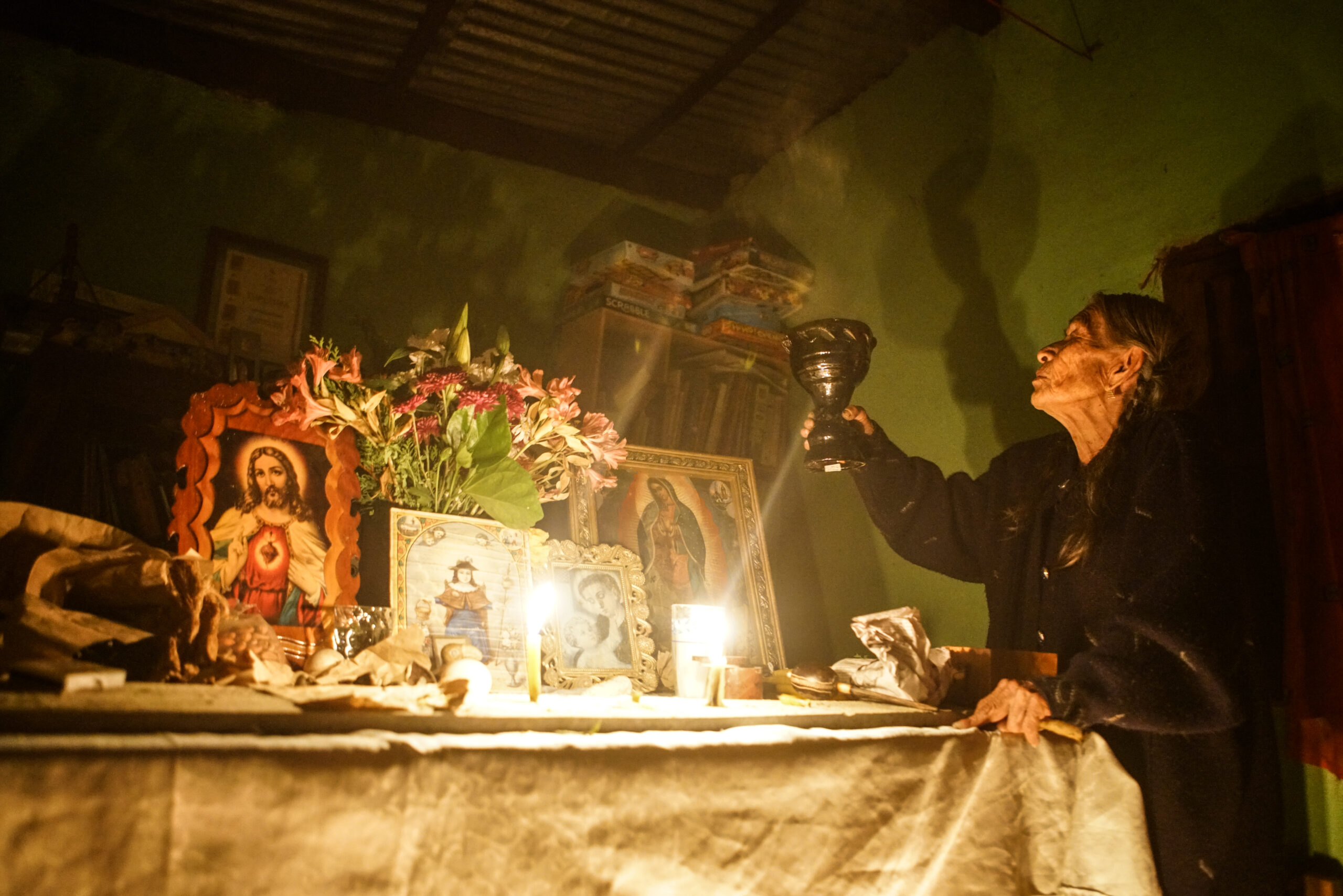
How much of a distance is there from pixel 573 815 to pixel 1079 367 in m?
1.42

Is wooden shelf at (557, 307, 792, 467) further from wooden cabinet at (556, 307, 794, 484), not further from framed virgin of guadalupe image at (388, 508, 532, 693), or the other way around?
framed virgin of guadalupe image at (388, 508, 532, 693)

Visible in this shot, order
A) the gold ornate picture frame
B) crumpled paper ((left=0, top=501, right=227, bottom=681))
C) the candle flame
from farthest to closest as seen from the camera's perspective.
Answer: the gold ornate picture frame < the candle flame < crumpled paper ((left=0, top=501, right=227, bottom=681))

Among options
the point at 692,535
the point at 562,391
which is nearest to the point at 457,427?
the point at 562,391

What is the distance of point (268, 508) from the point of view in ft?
5.07

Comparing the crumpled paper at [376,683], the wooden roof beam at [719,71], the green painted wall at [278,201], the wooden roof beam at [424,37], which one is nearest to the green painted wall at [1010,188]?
the wooden roof beam at [719,71]

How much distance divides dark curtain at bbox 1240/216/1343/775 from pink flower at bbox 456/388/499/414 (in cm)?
166

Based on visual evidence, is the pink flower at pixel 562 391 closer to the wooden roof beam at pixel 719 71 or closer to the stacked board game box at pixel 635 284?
the stacked board game box at pixel 635 284

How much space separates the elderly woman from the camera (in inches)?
53.7

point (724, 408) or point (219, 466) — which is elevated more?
point (724, 408)

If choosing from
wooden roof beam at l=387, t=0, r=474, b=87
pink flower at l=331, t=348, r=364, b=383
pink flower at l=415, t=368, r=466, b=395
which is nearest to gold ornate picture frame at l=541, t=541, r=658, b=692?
pink flower at l=415, t=368, r=466, b=395

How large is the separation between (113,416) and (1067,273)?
256 cm

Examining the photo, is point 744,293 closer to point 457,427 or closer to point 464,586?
point 457,427

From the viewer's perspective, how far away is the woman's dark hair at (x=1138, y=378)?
67.3 inches

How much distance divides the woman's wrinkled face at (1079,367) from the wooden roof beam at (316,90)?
2.02 metres
